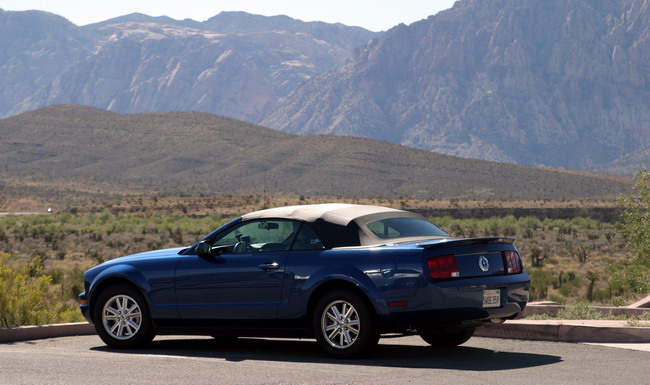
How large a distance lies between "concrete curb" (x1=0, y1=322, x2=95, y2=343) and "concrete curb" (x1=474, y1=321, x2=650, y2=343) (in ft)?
17.2

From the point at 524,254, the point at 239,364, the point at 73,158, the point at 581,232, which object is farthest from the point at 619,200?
the point at 73,158

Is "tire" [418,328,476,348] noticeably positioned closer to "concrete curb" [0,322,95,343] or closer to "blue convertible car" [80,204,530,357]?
"blue convertible car" [80,204,530,357]

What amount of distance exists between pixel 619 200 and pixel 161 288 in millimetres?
20948

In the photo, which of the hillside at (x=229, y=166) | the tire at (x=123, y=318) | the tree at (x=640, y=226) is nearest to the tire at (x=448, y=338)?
the tire at (x=123, y=318)

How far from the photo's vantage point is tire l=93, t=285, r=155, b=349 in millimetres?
11711

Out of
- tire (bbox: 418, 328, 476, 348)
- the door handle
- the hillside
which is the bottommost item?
tire (bbox: 418, 328, 476, 348)

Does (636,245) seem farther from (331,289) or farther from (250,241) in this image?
(331,289)

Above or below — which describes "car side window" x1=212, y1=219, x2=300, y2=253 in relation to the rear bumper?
above

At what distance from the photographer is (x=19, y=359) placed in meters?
10.8

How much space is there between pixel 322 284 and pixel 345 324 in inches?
19.1

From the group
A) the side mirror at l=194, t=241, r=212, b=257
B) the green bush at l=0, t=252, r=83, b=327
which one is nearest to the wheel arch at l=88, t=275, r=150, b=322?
the side mirror at l=194, t=241, r=212, b=257

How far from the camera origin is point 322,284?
10.6 m

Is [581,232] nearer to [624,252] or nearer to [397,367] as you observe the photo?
[624,252]

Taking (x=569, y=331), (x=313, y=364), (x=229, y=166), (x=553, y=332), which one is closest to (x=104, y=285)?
(x=313, y=364)
